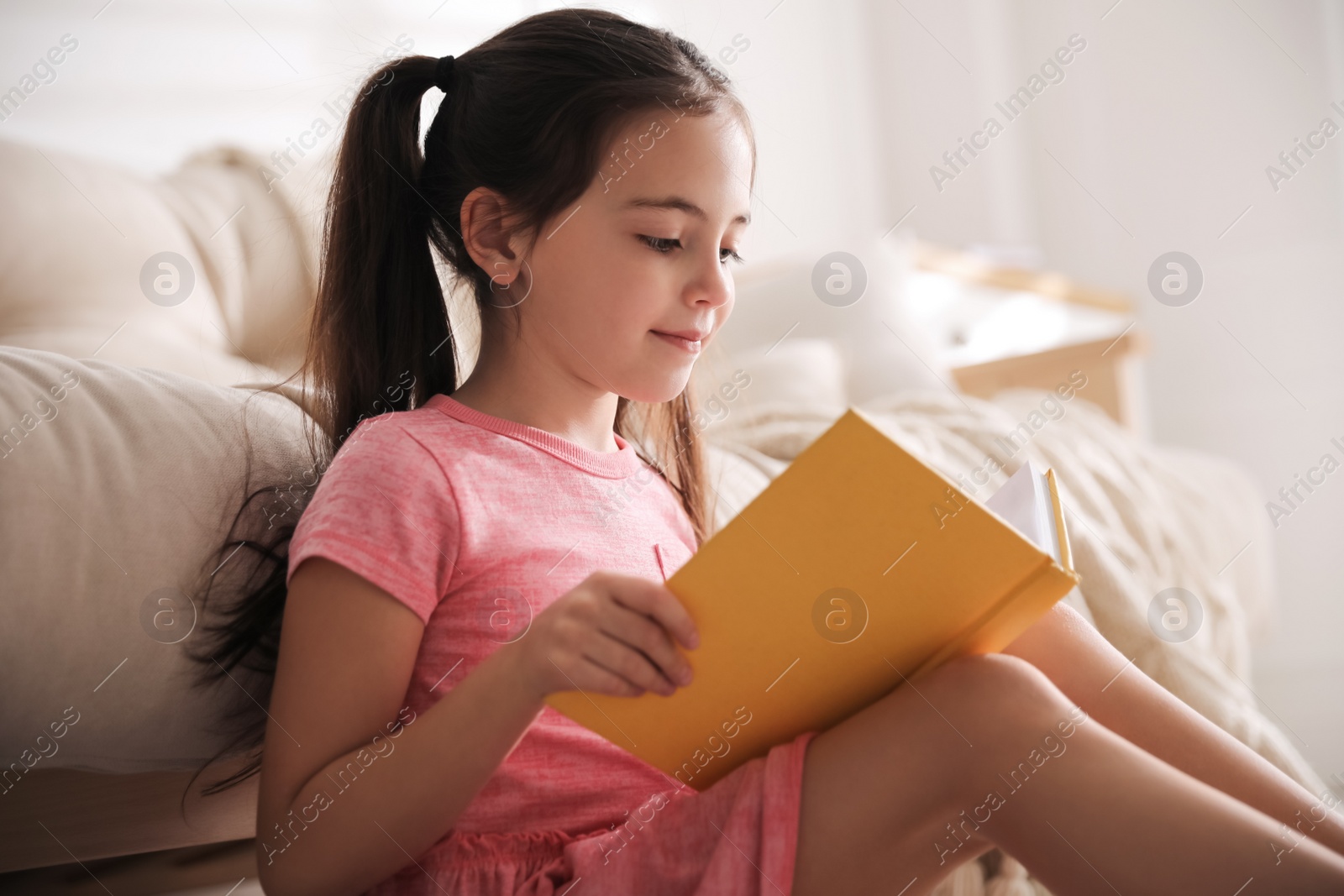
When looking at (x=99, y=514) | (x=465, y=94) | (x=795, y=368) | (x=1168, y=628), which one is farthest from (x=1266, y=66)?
(x=99, y=514)

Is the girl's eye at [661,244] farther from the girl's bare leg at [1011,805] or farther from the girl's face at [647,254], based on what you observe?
the girl's bare leg at [1011,805]

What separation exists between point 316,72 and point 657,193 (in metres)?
1.27

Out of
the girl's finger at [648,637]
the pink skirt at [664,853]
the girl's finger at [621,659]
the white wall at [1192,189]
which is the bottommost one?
the pink skirt at [664,853]

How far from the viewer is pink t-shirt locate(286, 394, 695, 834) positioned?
0.57m

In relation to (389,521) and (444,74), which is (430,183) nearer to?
(444,74)

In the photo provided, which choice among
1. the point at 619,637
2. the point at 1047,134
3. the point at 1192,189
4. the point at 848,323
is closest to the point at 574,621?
the point at 619,637

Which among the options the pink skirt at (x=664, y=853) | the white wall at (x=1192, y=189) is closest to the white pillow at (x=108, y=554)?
the pink skirt at (x=664, y=853)

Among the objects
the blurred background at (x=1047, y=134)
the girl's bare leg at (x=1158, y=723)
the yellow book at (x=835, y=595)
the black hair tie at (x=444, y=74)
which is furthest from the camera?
the blurred background at (x=1047, y=134)

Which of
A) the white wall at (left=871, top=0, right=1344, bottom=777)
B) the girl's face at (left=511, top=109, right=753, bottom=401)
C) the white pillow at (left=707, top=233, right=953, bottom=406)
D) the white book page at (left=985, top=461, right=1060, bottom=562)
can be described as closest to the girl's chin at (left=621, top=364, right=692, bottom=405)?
the girl's face at (left=511, top=109, right=753, bottom=401)

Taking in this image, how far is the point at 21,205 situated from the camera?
945 mm

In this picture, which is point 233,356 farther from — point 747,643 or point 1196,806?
point 1196,806

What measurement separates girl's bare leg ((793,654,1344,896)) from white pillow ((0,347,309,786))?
392mm

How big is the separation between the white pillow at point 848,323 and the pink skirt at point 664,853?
3.38 ft

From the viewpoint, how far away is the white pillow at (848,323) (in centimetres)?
158
